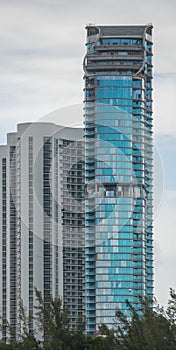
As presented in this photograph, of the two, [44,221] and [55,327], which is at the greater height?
[44,221]

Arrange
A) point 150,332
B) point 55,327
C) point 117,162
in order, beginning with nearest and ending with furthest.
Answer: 1. point 150,332
2. point 55,327
3. point 117,162

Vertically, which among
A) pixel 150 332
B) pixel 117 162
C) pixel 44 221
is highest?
pixel 117 162

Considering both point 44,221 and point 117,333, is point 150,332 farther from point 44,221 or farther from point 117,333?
point 44,221

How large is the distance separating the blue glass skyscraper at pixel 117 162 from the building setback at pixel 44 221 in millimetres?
896

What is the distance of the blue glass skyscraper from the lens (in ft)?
157

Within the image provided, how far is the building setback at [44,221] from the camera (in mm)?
47156

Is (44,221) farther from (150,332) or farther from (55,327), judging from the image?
(150,332)

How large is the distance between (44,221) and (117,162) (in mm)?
3575

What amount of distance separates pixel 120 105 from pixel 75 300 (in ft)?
23.7

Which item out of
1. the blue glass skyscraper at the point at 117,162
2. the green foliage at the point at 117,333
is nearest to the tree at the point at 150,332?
the green foliage at the point at 117,333

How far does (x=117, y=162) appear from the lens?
160 feet

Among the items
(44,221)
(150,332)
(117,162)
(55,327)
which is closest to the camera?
(150,332)

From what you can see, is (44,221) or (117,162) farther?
(44,221)

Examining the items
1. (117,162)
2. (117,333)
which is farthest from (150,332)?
(117,162)
